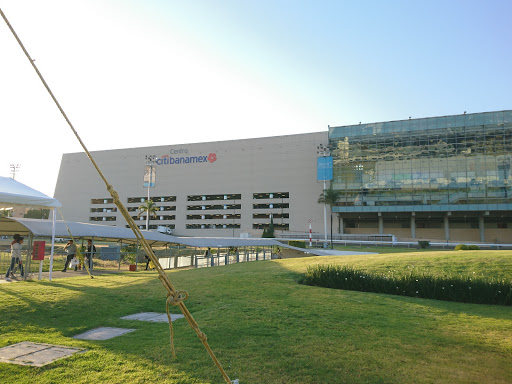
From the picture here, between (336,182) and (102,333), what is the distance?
69427 millimetres

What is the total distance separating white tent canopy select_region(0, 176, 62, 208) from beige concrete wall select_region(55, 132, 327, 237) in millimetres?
67540

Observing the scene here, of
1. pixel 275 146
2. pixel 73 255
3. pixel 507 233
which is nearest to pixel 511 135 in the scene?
pixel 507 233

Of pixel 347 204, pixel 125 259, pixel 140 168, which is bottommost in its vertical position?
pixel 125 259

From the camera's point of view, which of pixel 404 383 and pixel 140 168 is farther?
pixel 140 168

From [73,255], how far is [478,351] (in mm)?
17782

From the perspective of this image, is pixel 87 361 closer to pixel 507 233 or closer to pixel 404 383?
pixel 404 383

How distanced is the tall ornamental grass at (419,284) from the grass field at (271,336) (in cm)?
76

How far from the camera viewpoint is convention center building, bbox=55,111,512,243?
216 ft

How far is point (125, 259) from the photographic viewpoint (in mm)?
23375

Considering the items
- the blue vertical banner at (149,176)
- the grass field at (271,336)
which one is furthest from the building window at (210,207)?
the grass field at (271,336)

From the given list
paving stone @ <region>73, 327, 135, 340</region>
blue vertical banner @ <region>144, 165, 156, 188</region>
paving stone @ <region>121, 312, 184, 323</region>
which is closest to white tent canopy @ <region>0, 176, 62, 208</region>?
paving stone @ <region>121, 312, 184, 323</region>

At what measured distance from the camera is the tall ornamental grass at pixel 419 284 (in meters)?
10.2

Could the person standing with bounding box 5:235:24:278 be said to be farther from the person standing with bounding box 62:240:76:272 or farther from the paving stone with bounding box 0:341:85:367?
the paving stone with bounding box 0:341:85:367

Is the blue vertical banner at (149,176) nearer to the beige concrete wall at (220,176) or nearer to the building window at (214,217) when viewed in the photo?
the beige concrete wall at (220,176)
